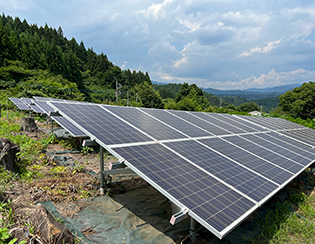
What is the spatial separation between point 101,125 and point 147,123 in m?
1.94

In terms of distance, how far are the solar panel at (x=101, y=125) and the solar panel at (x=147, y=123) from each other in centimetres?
41

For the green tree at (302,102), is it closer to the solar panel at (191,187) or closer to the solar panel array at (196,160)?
the solar panel array at (196,160)

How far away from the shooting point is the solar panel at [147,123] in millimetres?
6969

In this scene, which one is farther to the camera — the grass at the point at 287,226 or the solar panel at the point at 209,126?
the solar panel at the point at 209,126

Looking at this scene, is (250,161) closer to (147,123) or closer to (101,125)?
(147,123)

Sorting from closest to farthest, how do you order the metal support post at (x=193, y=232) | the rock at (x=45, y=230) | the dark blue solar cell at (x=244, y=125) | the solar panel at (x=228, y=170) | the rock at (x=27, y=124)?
the rock at (x=45, y=230), the metal support post at (x=193, y=232), the solar panel at (x=228, y=170), the dark blue solar cell at (x=244, y=125), the rock at (x=27, y=124)

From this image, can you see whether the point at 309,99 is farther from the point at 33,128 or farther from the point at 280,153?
the point at 33,128

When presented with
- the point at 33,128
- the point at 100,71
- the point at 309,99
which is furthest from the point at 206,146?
the point at 100,71

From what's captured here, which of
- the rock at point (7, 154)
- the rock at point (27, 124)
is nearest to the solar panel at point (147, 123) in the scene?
the rock at point (7, 154)

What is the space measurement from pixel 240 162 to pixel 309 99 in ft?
135

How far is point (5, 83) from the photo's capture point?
42.2m

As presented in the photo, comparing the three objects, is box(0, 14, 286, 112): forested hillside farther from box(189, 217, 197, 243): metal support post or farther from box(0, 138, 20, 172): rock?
box(189, 217, 197, 243): metal support post

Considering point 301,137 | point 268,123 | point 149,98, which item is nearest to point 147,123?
point 301,137

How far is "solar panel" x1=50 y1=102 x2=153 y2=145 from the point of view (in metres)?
5.82
